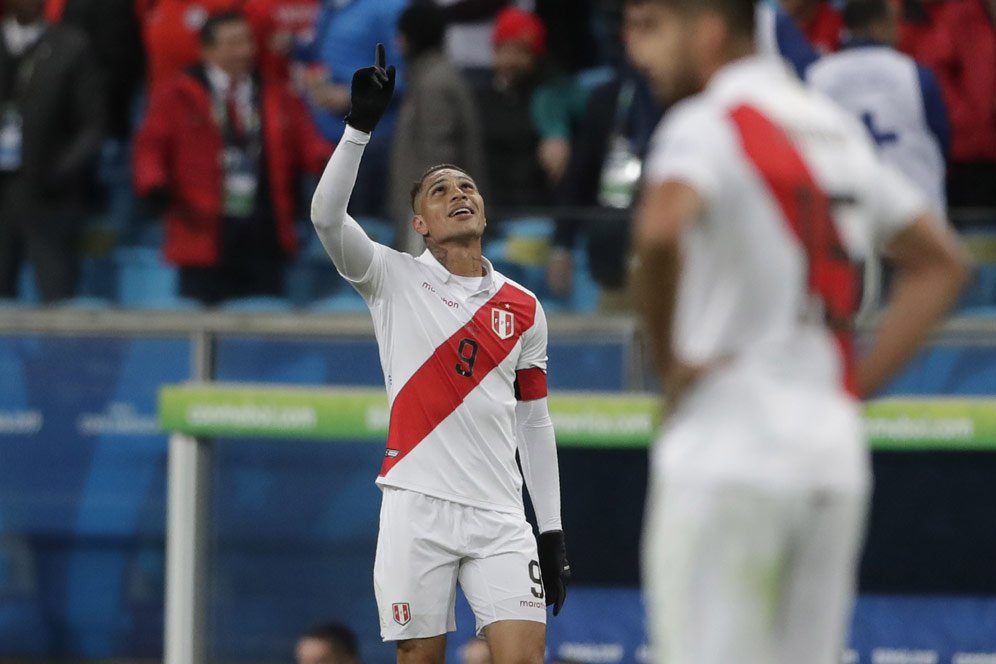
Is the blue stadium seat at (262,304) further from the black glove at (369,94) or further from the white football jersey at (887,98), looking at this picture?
the black glove at (369,94)

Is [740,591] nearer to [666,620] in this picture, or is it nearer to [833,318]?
[666,620]

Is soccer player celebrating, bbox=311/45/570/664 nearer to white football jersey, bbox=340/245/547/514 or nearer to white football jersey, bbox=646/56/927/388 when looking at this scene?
white football jersey, bbox=340/245/547/514

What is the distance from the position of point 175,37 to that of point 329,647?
3511mm

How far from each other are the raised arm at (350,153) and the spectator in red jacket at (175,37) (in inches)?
166

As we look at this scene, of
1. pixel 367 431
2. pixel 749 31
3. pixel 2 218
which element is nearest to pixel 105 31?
pixel 2 218

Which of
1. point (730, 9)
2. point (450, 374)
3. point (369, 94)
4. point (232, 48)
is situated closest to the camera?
point (730, 9)

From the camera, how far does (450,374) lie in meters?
6.04

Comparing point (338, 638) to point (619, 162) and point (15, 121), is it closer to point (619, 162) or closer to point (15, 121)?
point (619, 162)

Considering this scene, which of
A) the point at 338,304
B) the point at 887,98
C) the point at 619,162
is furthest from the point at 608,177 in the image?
the point at 887,98

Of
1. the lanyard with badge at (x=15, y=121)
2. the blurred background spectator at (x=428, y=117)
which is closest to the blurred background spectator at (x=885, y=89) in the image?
the blurred background spectator at (x=428, y=117)

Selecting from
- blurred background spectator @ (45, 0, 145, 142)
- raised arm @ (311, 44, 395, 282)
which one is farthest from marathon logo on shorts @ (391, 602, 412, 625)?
blurred background spectator @ (45, 0, 145, 142)

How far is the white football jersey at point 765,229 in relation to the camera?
10.2ft

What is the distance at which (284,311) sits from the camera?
8.88 metres

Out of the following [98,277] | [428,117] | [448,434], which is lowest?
[448,434]
